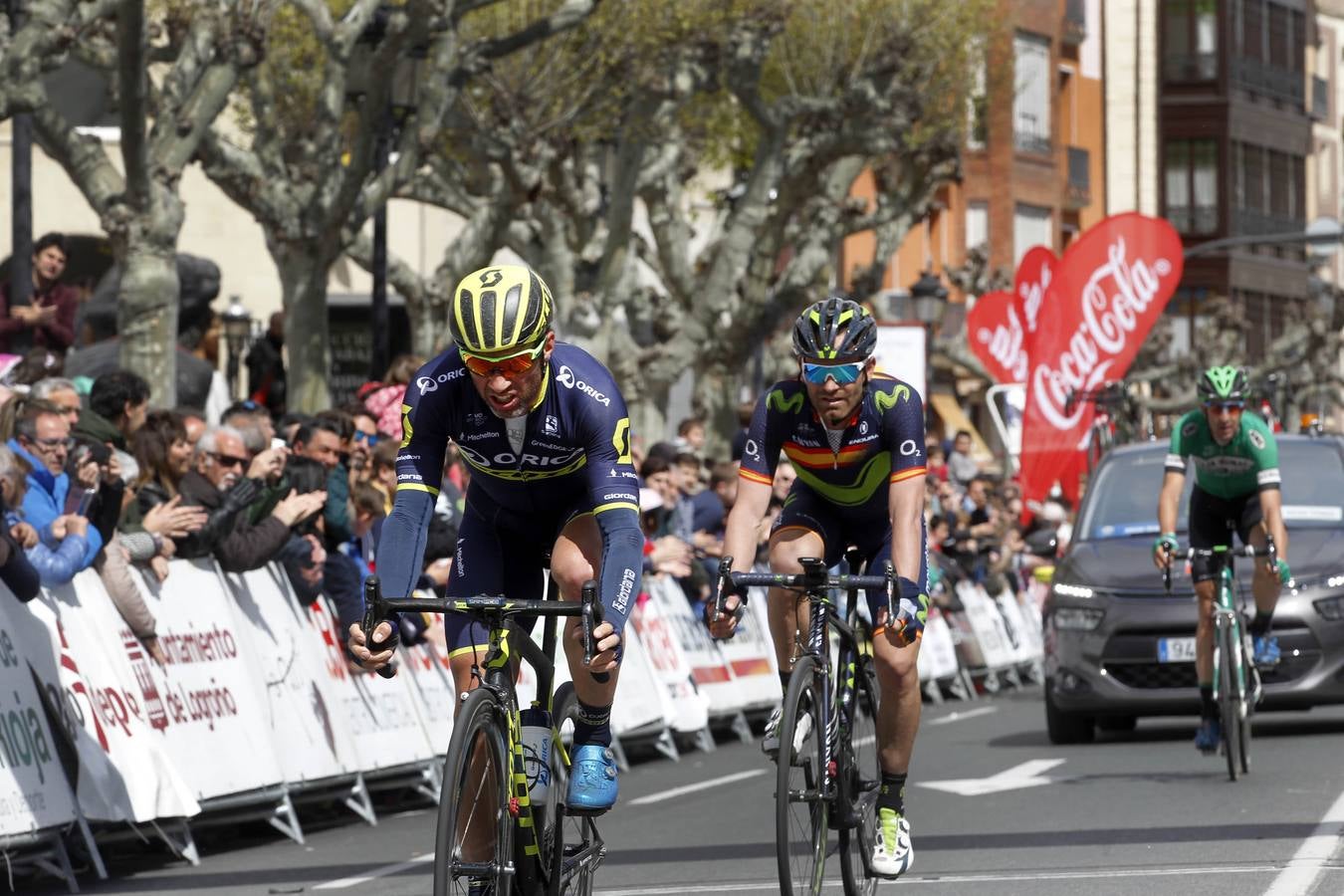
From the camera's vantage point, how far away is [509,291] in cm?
729

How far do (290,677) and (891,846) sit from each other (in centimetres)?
479

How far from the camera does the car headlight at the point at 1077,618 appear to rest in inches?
655

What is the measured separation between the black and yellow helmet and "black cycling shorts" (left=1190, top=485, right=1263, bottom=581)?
7.69m

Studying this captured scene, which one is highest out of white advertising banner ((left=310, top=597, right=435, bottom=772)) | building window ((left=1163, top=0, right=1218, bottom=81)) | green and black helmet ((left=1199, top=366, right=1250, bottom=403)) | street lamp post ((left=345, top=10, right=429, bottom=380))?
building window ((left=1163, top=0, right=1218, bottom=81))

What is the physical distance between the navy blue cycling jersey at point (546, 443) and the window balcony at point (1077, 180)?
64.1 meters

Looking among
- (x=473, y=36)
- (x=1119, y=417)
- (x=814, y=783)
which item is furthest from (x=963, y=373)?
(x=814, y=783)

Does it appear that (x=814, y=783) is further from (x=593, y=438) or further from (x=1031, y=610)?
(x=1031, y=610)

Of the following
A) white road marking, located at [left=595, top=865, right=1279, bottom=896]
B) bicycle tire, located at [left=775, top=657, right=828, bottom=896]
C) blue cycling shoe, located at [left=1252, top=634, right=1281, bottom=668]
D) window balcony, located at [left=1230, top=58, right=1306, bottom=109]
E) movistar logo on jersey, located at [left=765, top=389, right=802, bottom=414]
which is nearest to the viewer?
bicycle tire, located at [left=775, top=657, right=828, bottom=896]

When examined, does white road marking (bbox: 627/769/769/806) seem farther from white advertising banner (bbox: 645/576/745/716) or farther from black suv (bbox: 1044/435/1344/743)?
white advertising banner (bbox: 645/576/745/716)

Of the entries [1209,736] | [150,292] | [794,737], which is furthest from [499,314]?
[150,292]

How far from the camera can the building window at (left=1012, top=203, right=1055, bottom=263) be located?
219ft

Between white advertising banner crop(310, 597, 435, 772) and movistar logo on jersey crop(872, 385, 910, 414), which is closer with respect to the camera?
movistar logo on jersey crop(872, 385, 910, 414)

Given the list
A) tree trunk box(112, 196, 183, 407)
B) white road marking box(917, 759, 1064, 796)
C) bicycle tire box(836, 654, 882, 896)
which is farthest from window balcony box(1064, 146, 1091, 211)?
bicycle tire box(836, 654, 882, 896)

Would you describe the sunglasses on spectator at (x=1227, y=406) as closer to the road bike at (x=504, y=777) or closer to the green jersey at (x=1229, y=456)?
the green jersey at (x=1229, y=456)
